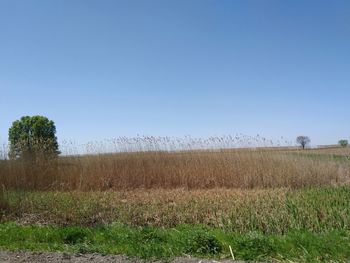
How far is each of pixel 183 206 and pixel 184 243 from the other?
144 inches

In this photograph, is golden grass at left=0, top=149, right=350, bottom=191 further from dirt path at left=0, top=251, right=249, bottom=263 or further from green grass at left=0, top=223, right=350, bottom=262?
dirt path at left=0, top=251, right=249, bottom=263

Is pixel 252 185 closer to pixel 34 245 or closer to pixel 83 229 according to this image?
pixel 83 229

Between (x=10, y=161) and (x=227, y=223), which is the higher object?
(x=10, y=161)

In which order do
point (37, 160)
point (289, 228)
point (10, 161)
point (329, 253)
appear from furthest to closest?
point (37, 160) < point (10, 161) < point (289, 228) < point (329, 253)

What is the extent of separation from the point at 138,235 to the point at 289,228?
2.66m

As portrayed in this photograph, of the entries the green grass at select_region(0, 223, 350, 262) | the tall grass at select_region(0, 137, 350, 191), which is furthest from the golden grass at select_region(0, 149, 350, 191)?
the green grass at select_region(0, 223, 350, 262)

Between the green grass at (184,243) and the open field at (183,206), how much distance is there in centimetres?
2

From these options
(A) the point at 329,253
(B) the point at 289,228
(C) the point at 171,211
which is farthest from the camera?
(C) the point at 171,211

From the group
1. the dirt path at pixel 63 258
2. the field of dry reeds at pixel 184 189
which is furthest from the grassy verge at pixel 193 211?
the dirt path at pixel 63 258

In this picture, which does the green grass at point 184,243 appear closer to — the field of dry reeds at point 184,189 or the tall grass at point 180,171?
the field of dry reeds at point 184,189

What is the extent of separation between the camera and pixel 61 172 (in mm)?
15750

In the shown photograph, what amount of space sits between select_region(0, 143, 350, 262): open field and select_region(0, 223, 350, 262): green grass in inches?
0.6

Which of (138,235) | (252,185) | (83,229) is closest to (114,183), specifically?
(252,185)

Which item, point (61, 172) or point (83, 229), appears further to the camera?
point (61, 172)
